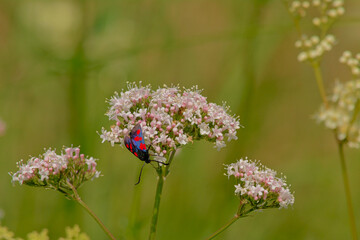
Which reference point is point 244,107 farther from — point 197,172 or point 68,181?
point 68,181

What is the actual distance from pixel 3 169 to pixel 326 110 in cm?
392

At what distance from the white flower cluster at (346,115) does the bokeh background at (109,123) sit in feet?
4.51

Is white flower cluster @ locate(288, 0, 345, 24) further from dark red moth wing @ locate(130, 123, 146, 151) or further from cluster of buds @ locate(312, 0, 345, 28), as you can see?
dark red moth wing @ locate(130, 123, 146, 151)

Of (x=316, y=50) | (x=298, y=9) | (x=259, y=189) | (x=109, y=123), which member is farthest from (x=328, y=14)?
(x=109, y=123)

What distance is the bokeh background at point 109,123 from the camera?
5270 mm

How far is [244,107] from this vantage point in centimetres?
523

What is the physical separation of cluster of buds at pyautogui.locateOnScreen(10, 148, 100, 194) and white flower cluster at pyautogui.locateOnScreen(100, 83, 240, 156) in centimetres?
25

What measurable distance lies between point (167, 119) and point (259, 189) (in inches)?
27.1

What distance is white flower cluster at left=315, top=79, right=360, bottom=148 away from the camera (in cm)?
341

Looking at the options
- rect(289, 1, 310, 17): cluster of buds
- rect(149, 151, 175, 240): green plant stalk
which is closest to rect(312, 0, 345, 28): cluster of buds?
rect(289, 1, 310, 17): cluster of buds

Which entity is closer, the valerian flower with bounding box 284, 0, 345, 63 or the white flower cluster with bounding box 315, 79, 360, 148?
the white flower cluster with bounding box 315, 79, 360, 148

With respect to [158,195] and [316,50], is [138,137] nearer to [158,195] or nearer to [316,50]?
[158,195]

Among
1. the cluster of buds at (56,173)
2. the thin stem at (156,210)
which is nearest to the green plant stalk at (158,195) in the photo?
the thin stem at (156,210)

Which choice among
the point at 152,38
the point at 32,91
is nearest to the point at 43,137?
the point at 32,91
